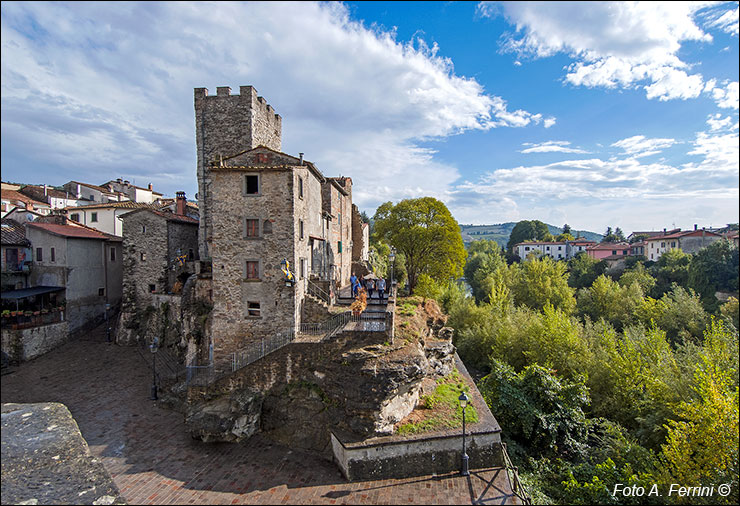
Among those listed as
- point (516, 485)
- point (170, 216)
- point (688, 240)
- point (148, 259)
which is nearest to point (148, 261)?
point (148, 259)

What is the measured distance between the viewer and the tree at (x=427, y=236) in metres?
35.9

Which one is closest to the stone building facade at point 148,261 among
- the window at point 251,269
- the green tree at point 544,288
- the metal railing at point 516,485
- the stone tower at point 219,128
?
the stone tower at point 219,128

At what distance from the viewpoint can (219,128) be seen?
27484 millimetres

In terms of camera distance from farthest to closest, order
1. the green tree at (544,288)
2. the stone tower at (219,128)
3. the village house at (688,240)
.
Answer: the village house at (688,240)
the green tree at (544,288)
the stone tower at (219,128)

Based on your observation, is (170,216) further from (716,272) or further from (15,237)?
(716,272)

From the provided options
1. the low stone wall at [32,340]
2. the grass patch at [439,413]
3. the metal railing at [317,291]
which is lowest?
the grass patch at [439,413]

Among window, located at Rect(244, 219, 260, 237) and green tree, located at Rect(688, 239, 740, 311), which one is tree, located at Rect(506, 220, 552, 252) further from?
window, located at Rect(244, 219, 260, 237)

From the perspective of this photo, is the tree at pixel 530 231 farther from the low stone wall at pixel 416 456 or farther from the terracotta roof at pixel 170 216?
the low stone wall at pixel 416 456

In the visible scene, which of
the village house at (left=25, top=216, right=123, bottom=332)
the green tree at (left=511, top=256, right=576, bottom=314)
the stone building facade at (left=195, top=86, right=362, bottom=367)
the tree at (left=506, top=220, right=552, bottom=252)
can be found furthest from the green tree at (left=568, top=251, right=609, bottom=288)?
the village house at (left=25, top=216, right=123, bottom=332)

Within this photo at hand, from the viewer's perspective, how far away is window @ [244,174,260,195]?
832 inches

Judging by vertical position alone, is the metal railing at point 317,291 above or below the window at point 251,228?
below

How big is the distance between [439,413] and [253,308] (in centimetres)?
1116

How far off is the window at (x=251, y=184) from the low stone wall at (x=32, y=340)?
1215 centimetres

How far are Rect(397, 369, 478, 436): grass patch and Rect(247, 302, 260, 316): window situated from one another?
9.50 metres
